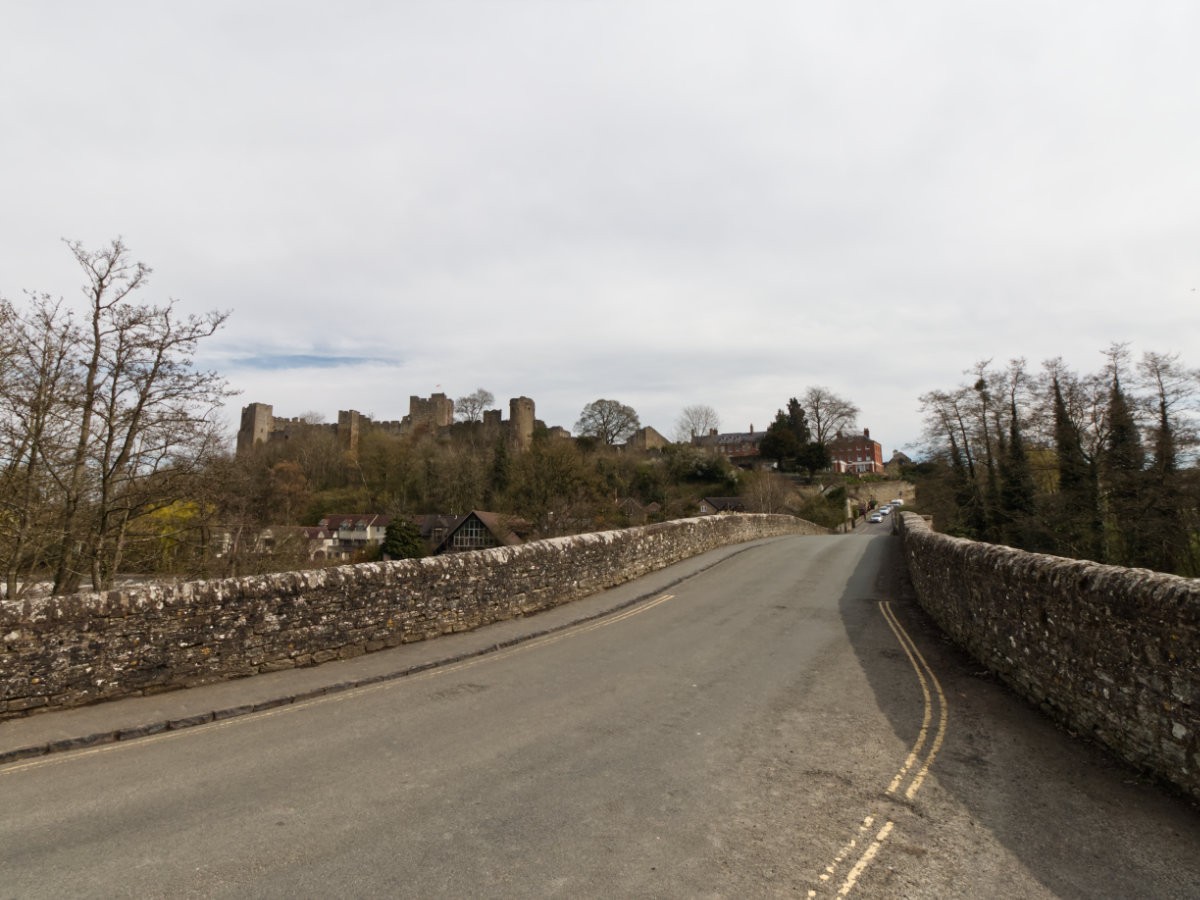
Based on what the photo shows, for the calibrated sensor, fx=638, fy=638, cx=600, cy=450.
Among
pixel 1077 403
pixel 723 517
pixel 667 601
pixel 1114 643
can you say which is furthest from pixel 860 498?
pixel 1114 643

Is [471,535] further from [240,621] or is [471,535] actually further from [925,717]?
[925,717]

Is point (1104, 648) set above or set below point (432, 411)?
below

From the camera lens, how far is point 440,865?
4059 millimetres

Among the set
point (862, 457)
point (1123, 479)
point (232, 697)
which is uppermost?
point (862, 457)

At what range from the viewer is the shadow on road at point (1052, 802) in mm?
4250

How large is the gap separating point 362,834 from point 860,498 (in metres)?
91.2

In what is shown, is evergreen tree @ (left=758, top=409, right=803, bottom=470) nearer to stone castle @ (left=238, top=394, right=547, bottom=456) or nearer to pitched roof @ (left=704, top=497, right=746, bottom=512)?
pitched roof @ (left=704, top=497, right=746, bottom=512)

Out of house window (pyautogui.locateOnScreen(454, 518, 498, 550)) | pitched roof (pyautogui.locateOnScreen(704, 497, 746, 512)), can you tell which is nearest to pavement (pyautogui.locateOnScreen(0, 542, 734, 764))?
house window (pyautogui.locateOnScreen(454, 518, 498, 550))

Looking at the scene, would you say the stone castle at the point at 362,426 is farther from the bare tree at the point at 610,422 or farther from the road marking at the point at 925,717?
the road marking at the point at 925,717

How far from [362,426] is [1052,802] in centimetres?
9663

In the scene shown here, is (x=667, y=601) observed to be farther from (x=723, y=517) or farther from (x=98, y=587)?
(x=723, y=517)

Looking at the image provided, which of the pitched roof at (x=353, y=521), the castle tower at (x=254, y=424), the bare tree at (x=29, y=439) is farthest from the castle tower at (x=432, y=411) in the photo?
the bare tree at (x=29, y=439)

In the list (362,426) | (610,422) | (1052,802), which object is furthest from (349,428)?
(1052,802)

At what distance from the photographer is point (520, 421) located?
3526 inches
